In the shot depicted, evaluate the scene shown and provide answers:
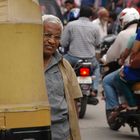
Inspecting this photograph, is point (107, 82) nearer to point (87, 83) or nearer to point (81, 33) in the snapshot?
point (87, 83)

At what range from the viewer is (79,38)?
1213cm

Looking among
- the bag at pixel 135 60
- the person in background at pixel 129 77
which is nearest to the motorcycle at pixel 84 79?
the person in background at pixel 129 77

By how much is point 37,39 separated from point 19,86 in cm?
34

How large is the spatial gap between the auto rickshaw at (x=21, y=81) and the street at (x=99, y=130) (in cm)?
503

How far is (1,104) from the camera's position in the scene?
469cm

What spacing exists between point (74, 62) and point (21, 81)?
7.20m

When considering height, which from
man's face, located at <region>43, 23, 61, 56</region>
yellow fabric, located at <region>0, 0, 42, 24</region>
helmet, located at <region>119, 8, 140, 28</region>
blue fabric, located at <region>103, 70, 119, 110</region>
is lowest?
blue fabric, located at <region>103, 70, 119, 110</region>

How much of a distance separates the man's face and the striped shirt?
21.2 ft

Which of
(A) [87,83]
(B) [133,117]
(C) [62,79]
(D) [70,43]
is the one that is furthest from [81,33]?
(C) [62,79]

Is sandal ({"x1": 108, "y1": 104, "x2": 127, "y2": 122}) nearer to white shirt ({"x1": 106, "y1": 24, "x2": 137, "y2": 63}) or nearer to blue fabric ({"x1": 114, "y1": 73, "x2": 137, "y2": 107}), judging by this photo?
blue fabric ({"x1": 114, "y1": 73, "x2": 137, "y2": 107})

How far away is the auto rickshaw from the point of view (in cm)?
468

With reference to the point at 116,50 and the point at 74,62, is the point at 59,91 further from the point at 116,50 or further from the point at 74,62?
the point at 74,62

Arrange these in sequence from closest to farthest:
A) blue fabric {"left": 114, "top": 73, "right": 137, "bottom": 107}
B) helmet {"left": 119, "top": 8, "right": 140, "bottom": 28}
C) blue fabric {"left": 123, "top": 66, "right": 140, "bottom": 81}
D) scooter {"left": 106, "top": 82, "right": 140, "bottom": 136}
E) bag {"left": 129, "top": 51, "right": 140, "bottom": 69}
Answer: bag {"left": 129, "top": 51, "right": 140, "bottom": 69} → blue fabric {"left": 123, "top": 66, "right": 140, "bottom": 81} → scooter {"left": 106, "top": 82, "right": 140, "bottom": 136} → blue fabric {"left": 114, "top": 73, "right": 137, "bottom": 107} → helmet {"left": 119, "top": 8, "right": 140, "bottom": 28}

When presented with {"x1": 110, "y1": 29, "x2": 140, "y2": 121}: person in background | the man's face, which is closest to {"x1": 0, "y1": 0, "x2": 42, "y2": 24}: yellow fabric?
the man's face
